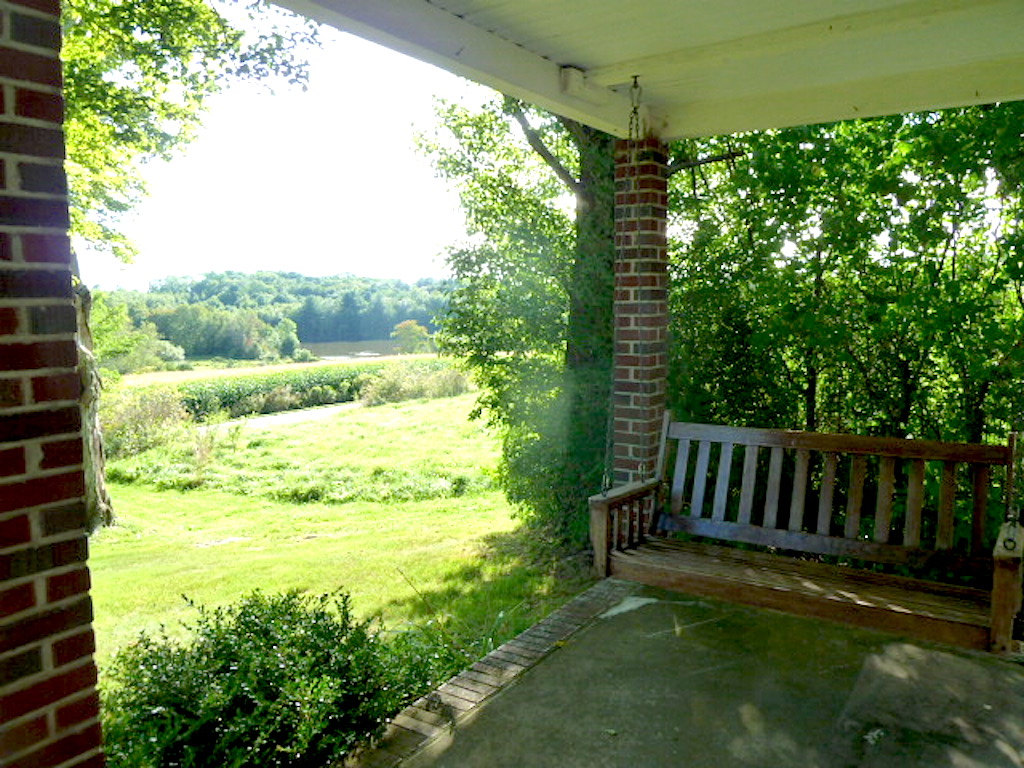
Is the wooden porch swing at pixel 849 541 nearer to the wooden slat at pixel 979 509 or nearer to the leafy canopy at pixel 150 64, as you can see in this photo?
the wooden slat at pixel 979 509

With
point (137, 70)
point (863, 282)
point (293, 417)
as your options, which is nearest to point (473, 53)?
point (863, 282)

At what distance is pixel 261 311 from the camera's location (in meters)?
37.6

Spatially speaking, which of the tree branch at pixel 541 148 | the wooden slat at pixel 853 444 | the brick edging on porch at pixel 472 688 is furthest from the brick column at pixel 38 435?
the tree branch at pixel 541 148

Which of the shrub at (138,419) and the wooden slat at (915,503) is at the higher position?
the wooden slat at (915,503)

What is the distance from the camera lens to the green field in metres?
6.32

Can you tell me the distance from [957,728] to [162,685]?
3.06 m

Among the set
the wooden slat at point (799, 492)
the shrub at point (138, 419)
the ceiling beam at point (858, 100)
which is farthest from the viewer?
the shrub at point (138, 419)

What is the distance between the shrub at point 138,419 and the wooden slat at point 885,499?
17.5 metres

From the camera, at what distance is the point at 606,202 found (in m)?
6.53

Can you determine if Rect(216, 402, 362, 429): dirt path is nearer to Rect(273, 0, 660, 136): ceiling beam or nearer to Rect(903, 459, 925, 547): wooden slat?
Rect(273, 0, 660, 136): ceiling beam

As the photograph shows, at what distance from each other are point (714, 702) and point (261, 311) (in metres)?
37.4

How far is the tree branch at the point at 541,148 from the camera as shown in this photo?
23.3 ft

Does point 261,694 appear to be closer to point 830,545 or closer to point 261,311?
point 830,545

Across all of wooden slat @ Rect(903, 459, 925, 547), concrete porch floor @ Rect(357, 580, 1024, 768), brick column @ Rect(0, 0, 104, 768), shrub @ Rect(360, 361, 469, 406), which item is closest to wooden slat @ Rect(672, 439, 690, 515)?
concrete porch floor @ Rect(357, 580, 1024, 768)
